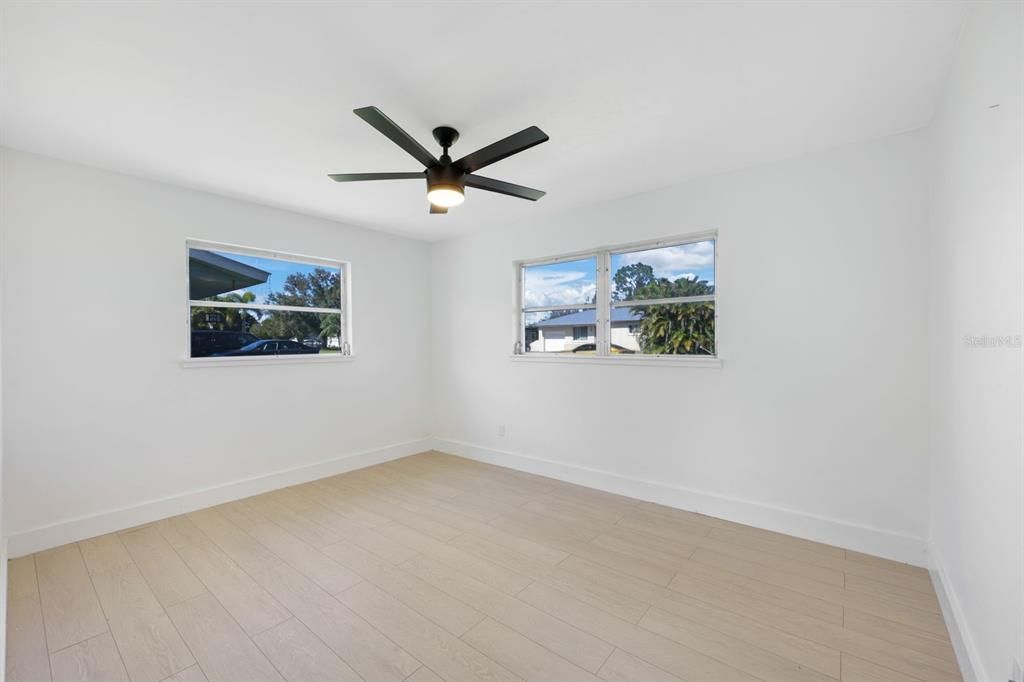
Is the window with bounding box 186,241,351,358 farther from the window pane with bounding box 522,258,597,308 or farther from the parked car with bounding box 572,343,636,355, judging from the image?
the parked car with bounding box 572,343,636,355

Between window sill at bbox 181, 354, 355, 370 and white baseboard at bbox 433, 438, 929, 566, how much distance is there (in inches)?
79.6

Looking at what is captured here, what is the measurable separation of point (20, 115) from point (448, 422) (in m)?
4.04

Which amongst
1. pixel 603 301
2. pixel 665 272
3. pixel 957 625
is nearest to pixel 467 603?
pixel 957 625

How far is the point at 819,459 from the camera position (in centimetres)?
282

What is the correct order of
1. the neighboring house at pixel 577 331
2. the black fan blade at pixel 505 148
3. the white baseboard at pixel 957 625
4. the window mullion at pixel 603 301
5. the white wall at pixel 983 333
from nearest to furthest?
1. the white wall at pixel 983 333
2. the white baseboard at pixel 957 625
3. the black fan blade at pixel 505 148
4. the neighboring house at pixel 577 331
5. the window mullion at pixel 603 301

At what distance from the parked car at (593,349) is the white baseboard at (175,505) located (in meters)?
2.38

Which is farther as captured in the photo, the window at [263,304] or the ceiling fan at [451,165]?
the window at [263,304]

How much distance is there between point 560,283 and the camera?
14.2 feet

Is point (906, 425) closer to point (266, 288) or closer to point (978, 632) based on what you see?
point (978, 632)

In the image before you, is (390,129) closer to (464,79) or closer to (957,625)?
(464,79)

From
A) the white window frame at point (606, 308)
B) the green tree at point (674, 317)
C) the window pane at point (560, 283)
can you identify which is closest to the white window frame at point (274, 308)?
the white window frame at point (606, 308)

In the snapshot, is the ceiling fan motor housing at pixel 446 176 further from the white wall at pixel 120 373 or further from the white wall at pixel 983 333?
the white wall at pixel 120 373

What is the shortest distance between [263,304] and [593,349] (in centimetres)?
306

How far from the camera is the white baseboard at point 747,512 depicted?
8.46 ft
